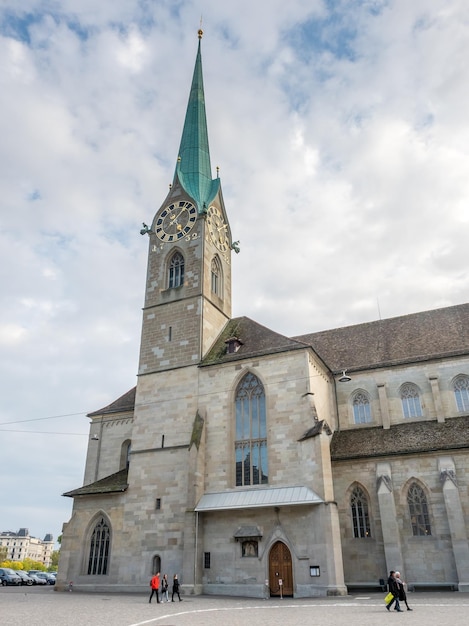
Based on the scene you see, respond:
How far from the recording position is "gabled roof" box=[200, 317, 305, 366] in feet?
89.3

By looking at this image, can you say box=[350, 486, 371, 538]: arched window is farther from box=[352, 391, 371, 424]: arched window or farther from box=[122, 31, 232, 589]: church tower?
box=[122, 31, 232, 589]: church tower

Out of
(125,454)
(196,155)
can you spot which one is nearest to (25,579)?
(125,454)

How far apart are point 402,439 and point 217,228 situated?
18381 millimetres

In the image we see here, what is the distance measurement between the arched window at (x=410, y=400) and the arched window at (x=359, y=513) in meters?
5.67

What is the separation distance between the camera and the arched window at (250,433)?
25.2 meters

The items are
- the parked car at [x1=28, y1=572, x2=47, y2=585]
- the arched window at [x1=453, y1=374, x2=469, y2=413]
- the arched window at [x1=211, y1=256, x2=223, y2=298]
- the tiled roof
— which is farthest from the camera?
the parked car at [x1=28, y1=572, x2=47, y2=585]

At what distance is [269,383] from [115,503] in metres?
10.5

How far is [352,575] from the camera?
23.6m

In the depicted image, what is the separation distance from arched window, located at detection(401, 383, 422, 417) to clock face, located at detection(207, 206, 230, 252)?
15.2m

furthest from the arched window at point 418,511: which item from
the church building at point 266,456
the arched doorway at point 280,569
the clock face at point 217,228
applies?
the clock face at point 217,228

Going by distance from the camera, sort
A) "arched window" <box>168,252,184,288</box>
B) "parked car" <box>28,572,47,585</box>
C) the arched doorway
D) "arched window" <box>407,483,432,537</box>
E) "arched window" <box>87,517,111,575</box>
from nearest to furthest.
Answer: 1. the arched doorway
2. "arched window" <box>407,483,432,537</box>
3. "arched window" <box>87,517,111,575</box>
4. "arched window" <box>168,252,184,288</box>
5. "parked car" <box>28,572,47,585</box>

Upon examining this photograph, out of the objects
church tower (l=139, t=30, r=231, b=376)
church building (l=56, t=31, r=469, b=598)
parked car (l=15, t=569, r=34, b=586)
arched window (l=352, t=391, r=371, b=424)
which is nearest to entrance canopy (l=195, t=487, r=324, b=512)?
church building (l=56, t=31, r=469, b=598)

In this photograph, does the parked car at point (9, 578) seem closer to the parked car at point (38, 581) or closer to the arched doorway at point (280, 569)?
the parked car at point (38, 581)

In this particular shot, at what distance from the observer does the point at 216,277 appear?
112 ft
